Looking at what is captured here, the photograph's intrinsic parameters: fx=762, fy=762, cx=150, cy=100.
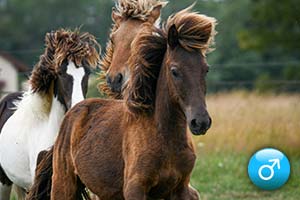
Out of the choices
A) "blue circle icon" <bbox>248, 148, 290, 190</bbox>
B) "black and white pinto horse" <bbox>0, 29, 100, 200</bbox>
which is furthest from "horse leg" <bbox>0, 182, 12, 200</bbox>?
"blue circle icon" <bbox>248, 148, 290, 190</bbox>

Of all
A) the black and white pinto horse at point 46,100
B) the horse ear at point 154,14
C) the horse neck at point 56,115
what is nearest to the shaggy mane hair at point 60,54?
A: the black and white pinto horse at point 46,100

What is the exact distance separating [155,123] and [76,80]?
79.5 inches

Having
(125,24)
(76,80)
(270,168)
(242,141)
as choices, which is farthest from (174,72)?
(242,141)

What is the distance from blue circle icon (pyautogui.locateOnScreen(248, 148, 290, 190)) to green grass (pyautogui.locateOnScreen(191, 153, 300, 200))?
187 millimetres

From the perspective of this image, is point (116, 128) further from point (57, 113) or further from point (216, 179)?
point (216, 179)

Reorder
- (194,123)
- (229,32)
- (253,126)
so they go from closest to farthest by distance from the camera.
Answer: (194,123) → (253,126) → (229,32)

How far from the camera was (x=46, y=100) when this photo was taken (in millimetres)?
7367

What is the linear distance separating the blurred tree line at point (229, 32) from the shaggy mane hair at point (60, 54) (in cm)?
115

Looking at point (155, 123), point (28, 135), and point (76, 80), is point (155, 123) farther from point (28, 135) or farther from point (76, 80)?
point (28, 135)

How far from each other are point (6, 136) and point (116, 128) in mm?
2507

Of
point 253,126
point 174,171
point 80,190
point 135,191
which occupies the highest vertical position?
point 174,171

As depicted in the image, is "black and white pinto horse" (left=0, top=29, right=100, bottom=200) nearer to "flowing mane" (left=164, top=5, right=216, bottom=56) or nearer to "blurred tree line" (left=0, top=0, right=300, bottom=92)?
"blurred tree line" (left=0, top=0, right=300, bottom=92)

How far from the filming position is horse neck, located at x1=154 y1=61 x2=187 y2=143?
5055 millimetres

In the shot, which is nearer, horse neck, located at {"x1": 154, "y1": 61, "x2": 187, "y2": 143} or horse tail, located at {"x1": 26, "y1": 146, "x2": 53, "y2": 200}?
horse neck, located at {"x1": 154, "y1": 61, "x2": 187, "y2": 143}
